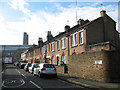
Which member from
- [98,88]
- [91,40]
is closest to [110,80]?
[98,88]

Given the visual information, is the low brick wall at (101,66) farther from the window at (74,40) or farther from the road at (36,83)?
the window at (74,40)

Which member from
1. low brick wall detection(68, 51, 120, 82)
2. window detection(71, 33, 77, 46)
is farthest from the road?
window detection(71, 33, 77, 46)

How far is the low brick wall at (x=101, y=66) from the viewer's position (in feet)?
37.3

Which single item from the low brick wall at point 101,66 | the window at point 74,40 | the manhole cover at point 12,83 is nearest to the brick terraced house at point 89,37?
the window at point 74,40

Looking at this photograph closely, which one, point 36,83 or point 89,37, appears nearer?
point 36,83

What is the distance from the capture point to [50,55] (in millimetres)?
32031

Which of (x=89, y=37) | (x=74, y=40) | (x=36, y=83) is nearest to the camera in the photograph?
(x=36, y=83)

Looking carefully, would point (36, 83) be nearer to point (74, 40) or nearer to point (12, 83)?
point (12, 83)

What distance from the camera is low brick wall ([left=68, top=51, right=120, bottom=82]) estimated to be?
37.3 feet

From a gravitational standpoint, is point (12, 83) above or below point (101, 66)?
below

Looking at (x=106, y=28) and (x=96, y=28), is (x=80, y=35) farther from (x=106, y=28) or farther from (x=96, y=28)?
(x=106, y=28)

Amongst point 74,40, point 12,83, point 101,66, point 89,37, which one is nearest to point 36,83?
point 12,83

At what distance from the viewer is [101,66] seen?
1173 centimetres

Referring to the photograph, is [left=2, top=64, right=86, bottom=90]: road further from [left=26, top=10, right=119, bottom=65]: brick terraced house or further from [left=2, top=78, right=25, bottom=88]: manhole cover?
[left=26, top=10, right=119, bottom=65]: brick terraced house
